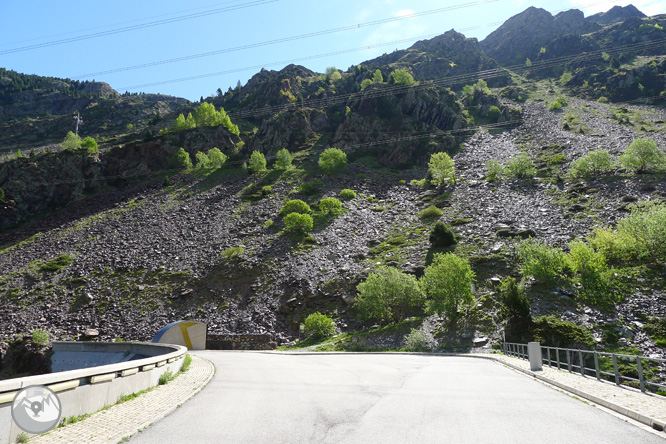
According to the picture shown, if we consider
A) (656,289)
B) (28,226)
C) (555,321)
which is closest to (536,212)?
(656,289)

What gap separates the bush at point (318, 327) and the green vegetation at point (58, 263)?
3992cm

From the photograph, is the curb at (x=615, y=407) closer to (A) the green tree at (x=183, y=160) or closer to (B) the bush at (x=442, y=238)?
(B) the bush at (x=442, y=238)

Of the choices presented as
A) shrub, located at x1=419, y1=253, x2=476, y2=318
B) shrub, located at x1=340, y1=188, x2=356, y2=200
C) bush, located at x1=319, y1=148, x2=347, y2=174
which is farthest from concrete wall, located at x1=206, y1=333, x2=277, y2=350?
bush, located at x1=319, y1=148, x2=347, y2=174

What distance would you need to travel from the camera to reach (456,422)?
718cm

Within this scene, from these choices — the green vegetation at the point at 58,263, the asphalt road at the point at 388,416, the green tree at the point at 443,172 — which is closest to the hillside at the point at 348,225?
the green vegetation at the point at 58,263

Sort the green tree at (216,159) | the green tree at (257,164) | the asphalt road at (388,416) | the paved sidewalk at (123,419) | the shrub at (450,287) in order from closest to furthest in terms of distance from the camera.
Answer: the asphalt road at (388,416)
the paved sidewalk at (123,419)
the shrub at (450,287)
the green tree at (257,164)
the green tree at (216,159)

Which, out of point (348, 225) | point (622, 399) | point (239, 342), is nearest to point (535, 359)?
point (622, 399)

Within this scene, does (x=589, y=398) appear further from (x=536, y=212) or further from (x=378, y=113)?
(x=378, y=113)

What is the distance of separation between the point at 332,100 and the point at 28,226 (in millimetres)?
97479

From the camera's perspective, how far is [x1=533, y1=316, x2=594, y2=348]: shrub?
24891 millimetres

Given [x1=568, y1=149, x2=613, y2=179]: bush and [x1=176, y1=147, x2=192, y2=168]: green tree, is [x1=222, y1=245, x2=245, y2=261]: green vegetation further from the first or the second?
[x1=568, y1=149, x2=613, y2=179]: bush

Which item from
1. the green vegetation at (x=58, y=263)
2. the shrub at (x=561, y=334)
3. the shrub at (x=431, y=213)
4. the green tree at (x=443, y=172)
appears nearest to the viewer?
the shrub at (x=561, y=334)

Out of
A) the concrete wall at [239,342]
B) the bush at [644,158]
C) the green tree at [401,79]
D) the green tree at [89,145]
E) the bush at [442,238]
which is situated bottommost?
the concrete wall at [239,342]

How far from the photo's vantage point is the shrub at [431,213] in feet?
197
